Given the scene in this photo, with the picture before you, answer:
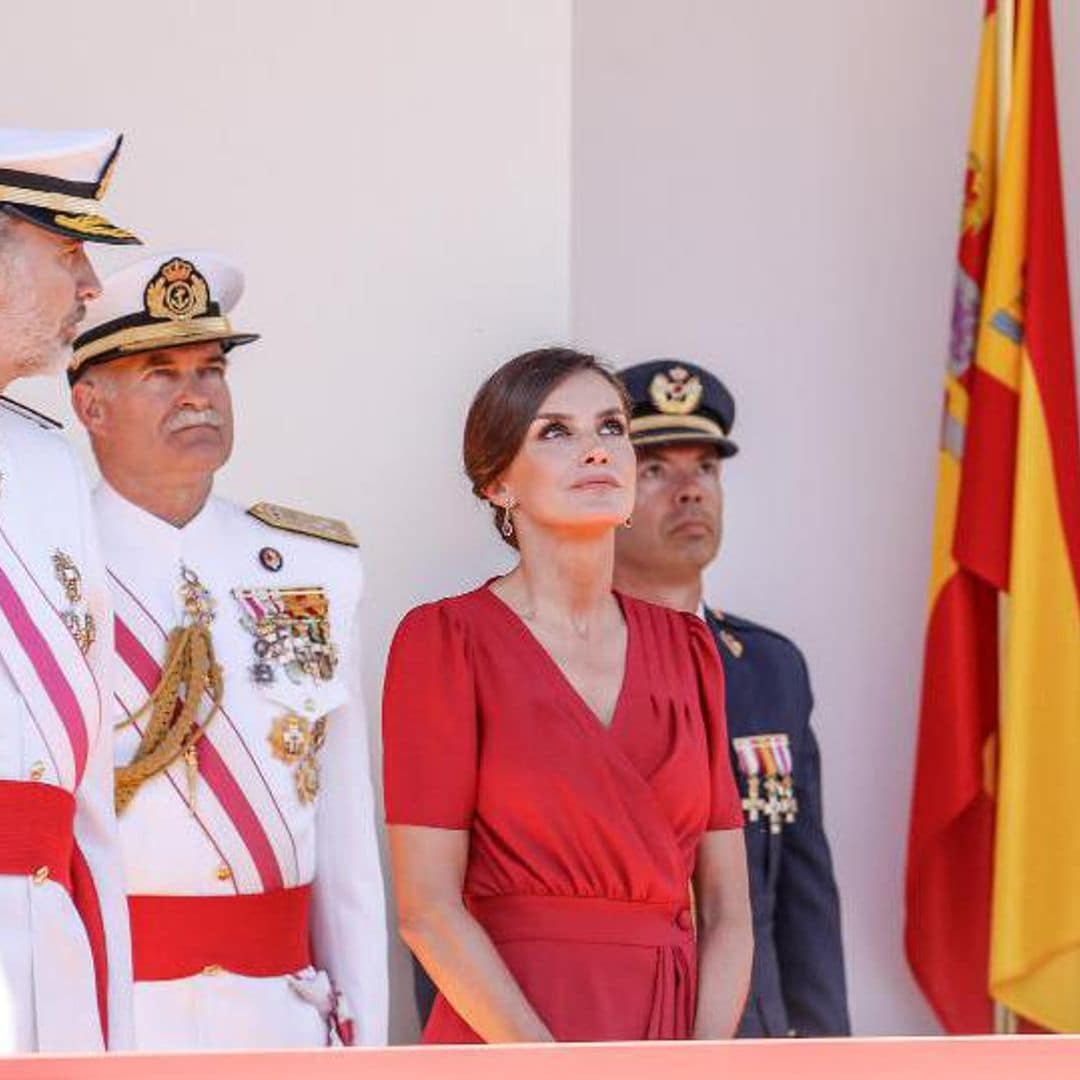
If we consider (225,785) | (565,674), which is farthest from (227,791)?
(565,674)

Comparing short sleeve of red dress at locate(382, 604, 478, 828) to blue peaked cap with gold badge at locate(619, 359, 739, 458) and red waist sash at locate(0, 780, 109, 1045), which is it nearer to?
red waist sash at locate(0, 780, 109, 1045)

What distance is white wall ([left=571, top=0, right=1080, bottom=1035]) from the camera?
537 centimetres

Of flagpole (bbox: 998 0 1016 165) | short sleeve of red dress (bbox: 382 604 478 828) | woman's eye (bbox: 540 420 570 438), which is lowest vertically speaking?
short sleeve of red dress (bbox: 382 604 478 828)

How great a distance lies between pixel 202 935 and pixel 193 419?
68 cm

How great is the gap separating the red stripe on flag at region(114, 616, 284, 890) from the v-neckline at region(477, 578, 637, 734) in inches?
16.1

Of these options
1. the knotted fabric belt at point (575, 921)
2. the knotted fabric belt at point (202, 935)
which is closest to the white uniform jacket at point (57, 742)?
the knotted fabric belt at point (202, 935)

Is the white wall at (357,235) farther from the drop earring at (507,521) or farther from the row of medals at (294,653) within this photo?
the drop earring at (507,521)

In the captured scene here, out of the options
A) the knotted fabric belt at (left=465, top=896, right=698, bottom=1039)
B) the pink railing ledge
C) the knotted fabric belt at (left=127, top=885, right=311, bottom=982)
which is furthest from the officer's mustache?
the pink railing ledge

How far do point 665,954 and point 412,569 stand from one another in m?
0.93

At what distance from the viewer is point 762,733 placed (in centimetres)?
443

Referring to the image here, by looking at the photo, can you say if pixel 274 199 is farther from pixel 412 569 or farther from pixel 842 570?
pixel 842 570

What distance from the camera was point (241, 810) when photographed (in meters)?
3.59

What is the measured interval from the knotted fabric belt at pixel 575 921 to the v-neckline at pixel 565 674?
21 centimetres

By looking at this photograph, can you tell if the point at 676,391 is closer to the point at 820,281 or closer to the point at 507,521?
the point at 820,281
